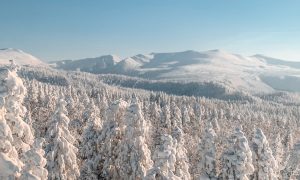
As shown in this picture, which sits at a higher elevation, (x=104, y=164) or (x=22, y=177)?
(x=22, y=177)

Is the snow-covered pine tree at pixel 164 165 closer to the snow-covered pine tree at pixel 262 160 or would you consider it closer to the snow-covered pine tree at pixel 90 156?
the snow-covered pine tree at pixel 90 156

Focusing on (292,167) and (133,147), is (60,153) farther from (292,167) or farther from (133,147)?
(292,167)

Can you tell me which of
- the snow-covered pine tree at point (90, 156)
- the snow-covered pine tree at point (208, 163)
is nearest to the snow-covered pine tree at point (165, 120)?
the snow-covered pine tree at point (208, 163)

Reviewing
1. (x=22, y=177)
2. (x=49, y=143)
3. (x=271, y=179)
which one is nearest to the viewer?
(x=22, y=177)

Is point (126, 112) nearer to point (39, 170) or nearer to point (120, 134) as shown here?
point (120, 134)

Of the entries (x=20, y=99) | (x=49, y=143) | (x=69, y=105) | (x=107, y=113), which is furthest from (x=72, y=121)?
(x=20, y=99)

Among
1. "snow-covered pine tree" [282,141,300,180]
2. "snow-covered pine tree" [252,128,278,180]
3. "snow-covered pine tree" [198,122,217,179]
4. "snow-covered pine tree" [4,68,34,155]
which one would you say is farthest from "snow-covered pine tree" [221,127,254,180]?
"snow-covered pine tree" [282,141,300,180]
